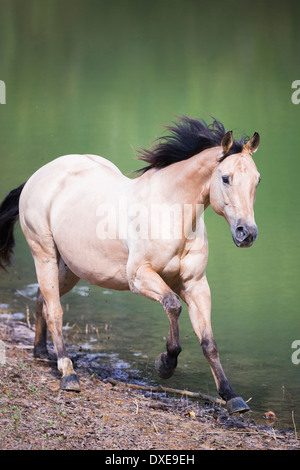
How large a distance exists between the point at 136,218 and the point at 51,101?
534 inches

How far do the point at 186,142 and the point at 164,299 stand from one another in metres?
1.10

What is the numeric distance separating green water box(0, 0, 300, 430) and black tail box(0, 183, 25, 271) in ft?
4.24

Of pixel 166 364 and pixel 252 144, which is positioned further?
pixel 166 364

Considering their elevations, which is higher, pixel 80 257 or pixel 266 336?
pixel 80 257

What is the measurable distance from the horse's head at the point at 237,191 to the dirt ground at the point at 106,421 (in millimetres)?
1250

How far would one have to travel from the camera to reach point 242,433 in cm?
486

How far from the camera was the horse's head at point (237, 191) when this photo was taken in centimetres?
447

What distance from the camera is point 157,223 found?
198 inches

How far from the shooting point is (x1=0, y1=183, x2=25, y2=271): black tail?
22.1 ft

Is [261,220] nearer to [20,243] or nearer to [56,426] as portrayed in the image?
[20,243]

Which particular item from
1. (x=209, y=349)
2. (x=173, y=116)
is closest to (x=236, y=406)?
(x=209, y=349)

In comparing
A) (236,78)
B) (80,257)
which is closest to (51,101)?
(236,78)

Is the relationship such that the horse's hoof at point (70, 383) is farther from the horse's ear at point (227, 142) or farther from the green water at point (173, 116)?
the horse's ear at point (227, 142)

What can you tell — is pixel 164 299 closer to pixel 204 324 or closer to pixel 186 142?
pixel 204 324
